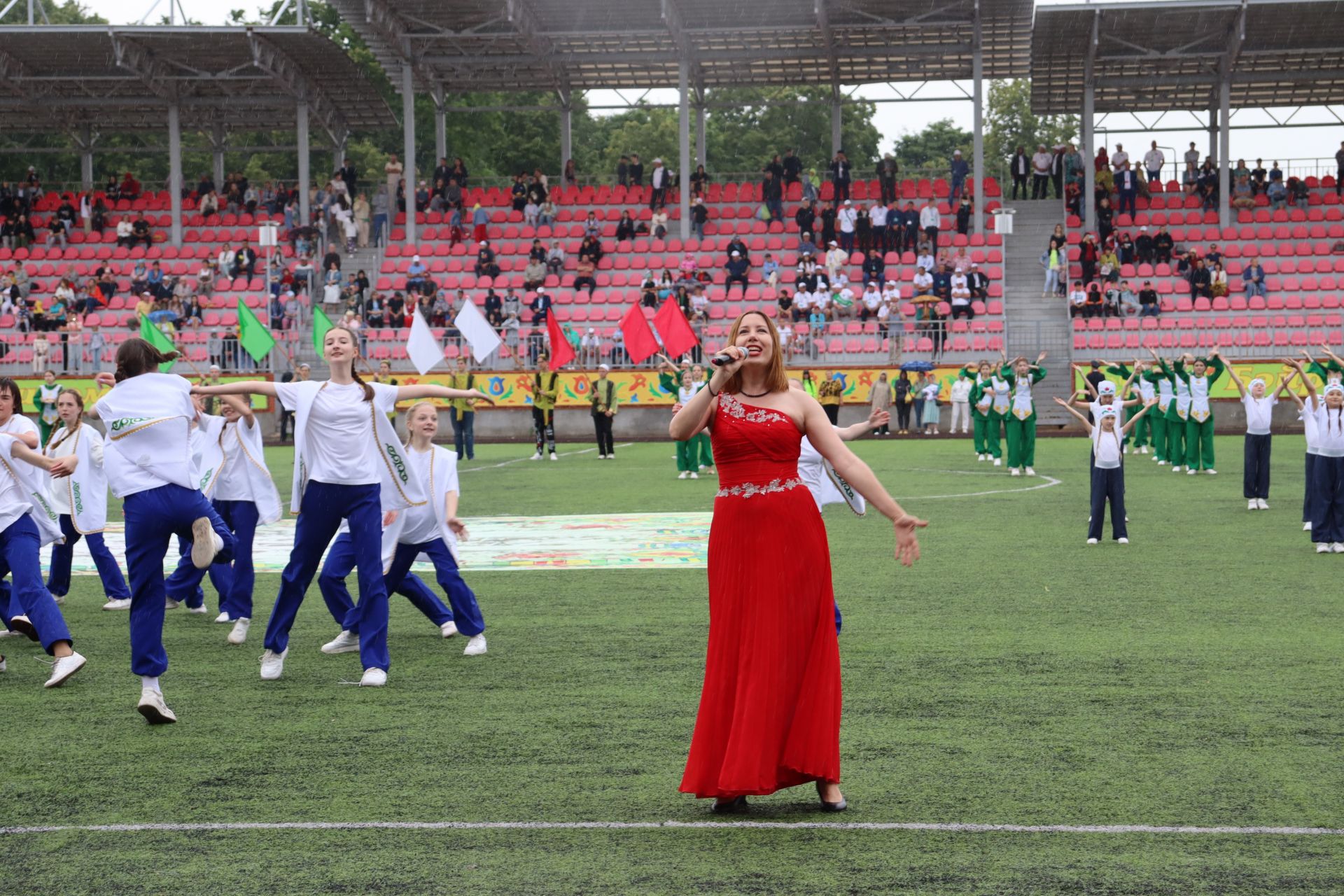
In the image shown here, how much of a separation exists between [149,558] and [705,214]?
35.5 metres

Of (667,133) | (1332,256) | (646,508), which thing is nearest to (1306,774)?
(646,508)

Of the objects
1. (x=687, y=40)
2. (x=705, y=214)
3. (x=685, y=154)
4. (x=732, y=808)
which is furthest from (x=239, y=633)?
(x=687, y=40)

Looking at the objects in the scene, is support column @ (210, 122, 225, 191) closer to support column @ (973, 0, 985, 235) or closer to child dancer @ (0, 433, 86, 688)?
support column @ (973, 0, 985, 235)

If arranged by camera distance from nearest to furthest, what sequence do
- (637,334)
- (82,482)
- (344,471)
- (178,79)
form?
(344,471) → (82,482) → (637,334) → (178,79)

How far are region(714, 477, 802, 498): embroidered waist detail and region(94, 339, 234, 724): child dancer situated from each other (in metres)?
3.07

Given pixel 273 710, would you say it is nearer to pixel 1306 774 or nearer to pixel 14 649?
pixel 14 649

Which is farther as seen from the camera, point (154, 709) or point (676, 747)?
point (154, 709)

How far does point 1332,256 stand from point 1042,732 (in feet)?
118

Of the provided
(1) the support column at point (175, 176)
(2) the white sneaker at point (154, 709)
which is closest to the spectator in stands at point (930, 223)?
(1) the support column at point (175, 176)

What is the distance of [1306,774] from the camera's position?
21.1ft

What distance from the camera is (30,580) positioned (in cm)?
893

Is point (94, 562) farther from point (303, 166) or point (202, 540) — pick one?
point (303, 166)

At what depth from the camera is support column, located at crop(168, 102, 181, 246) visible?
4356cm

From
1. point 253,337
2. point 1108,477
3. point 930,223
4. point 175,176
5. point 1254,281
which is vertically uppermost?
point 175,176
